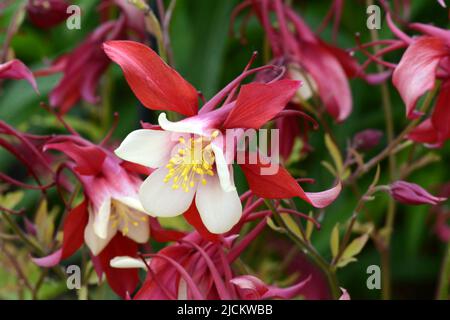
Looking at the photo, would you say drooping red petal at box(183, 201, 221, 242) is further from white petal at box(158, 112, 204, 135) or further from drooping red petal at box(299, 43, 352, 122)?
drooping red petal at box(299, 43, 352, 122)

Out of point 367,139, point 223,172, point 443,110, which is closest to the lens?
point 223,172

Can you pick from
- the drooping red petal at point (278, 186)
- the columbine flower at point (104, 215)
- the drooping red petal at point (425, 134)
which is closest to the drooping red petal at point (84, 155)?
the columbine flower at point (104, 215)

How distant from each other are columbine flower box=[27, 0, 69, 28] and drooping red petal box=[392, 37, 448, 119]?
1.13ft

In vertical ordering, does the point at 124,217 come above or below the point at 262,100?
below

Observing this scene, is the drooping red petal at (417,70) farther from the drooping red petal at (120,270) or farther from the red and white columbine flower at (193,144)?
the drooping red petal at (120,270)

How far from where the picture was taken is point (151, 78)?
0.45 m

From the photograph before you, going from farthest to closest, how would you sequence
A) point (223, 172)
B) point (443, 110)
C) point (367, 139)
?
point (367, 139), point (443, 110), point (223, 172)

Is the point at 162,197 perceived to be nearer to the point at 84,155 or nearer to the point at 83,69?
the point at 84,155

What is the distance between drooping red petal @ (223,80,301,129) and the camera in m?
0.43

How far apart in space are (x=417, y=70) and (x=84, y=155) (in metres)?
0.22

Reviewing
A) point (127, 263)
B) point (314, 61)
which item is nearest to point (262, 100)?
point (127, 263)
